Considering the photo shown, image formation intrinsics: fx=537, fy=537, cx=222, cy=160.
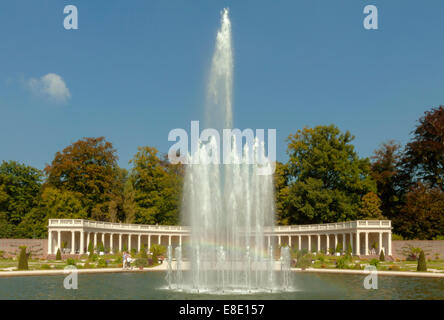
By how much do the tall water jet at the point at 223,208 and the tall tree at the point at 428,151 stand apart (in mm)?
47824

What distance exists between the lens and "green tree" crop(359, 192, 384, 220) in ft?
248

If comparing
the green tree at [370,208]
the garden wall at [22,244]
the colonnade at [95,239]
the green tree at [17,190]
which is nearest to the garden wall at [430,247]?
the green tree at [370,208]

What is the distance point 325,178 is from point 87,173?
36612 millimetres

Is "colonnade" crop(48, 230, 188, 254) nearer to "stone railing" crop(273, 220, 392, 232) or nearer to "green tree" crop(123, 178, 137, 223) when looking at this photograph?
"green tree" crop(123, 178, 137, 223)

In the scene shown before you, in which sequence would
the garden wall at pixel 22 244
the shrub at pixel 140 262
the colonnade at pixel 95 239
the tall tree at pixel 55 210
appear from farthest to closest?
the tall tree at pixel 55 210 → the garden wall at pixel 22 244 → the colonnade at pixel 95 239 → the shrub at pixel 140 262

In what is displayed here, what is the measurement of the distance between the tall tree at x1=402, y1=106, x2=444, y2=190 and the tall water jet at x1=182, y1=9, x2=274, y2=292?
47824 mm

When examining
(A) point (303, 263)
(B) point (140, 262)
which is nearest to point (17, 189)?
(B) point (140, 262)

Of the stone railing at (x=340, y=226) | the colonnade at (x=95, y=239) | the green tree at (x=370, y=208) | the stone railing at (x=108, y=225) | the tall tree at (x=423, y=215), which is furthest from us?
the green tree at (x=370, y=208)

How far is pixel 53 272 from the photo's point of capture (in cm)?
3938

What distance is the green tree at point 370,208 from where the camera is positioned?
75625 millimetres

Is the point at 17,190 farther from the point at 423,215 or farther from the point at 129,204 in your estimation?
the point at 423,215

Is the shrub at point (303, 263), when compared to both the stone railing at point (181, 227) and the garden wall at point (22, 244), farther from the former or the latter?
the garden wall at point (22, 244)

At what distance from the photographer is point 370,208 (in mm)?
75875
